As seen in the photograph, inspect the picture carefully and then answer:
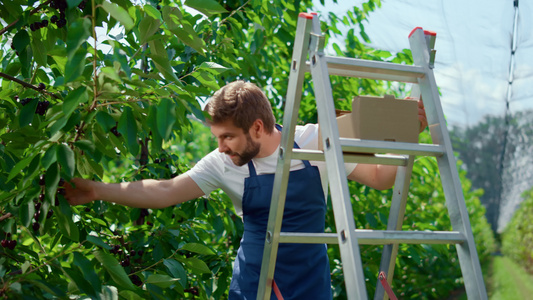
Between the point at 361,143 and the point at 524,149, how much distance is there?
208 inches

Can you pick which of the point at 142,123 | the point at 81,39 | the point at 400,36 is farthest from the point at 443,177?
the point at 400,36

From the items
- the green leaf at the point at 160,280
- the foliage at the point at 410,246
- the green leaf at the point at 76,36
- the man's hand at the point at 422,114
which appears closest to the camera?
the green leaf at the point at 76,36

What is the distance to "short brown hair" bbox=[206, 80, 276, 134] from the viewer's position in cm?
219

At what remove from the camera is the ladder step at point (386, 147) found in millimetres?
1768

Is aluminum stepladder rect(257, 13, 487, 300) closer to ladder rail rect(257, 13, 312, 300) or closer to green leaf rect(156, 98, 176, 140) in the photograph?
ladder rail rect(257, 13, 312, 300)

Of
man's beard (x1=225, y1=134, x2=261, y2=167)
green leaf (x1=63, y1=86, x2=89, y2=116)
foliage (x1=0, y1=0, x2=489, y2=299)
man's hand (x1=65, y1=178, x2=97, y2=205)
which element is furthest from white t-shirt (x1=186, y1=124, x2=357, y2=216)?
green leaf (x1=63, y1=86, x2=89, y2=116)

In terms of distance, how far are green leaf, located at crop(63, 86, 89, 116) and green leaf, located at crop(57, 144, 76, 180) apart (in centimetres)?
14

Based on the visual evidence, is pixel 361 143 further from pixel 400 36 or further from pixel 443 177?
pixel 400 36

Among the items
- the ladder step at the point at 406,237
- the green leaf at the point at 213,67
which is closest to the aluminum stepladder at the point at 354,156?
the ladder step at the point at 406,237

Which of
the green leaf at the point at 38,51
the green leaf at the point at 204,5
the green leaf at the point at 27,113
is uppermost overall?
the green leaf at the point at 38,51

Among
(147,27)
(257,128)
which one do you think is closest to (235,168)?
(257,128)

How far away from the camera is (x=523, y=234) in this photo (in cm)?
1205

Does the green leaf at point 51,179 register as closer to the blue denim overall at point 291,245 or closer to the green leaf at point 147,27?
the green leaf at point 147,27

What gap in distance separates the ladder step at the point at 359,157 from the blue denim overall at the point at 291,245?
1.19 ft
